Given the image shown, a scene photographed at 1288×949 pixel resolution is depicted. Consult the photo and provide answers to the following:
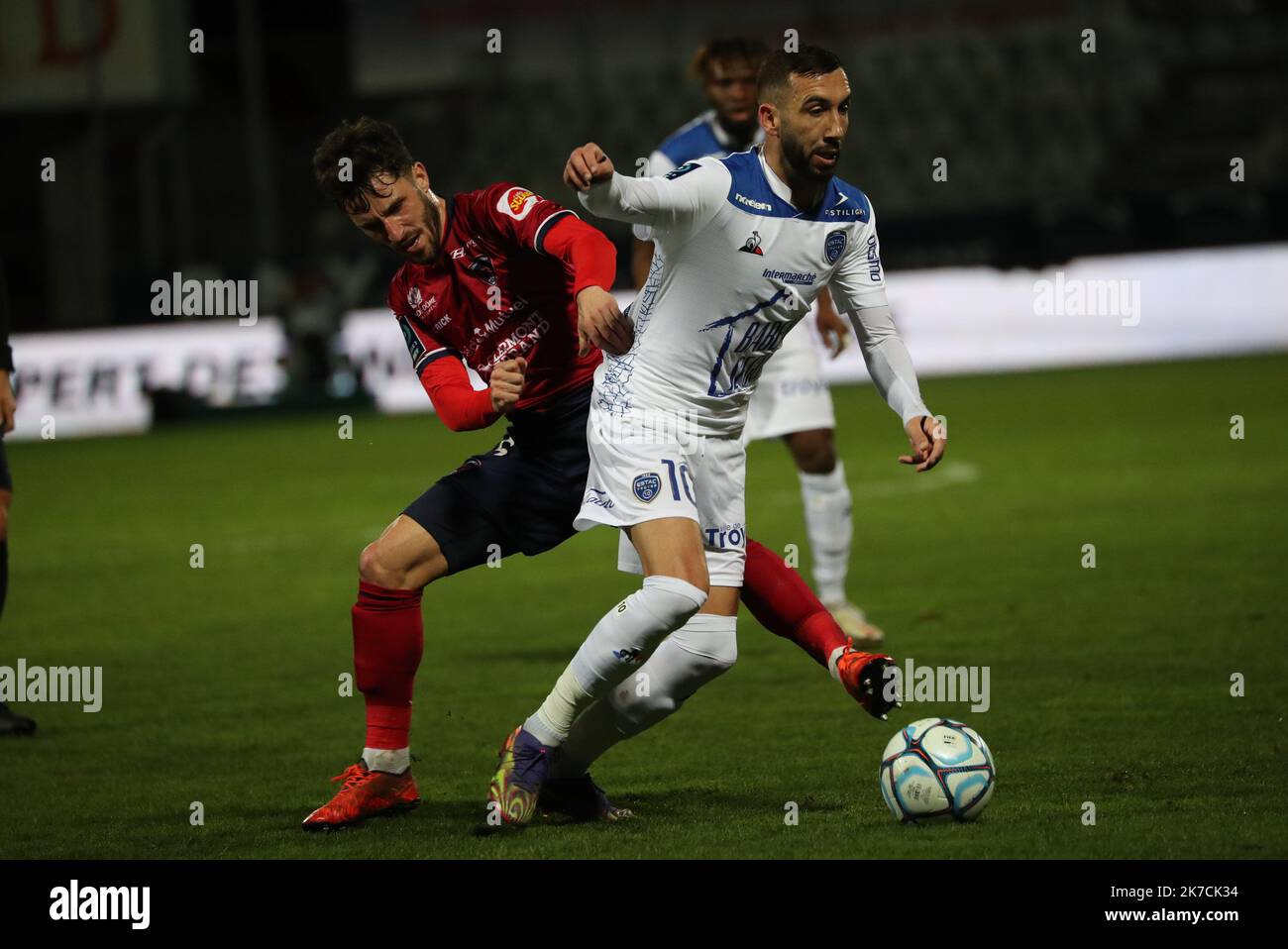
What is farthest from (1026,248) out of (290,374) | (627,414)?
(627,414)

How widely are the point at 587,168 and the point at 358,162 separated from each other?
914mm

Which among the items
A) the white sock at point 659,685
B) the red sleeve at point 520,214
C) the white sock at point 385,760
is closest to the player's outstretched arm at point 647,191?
the red sleeve at point 520,214

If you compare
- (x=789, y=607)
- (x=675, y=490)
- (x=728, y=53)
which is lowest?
(x=789, y=607)

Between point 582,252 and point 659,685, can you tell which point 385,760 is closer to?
→ point 659,685

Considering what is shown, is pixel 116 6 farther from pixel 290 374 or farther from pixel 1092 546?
pixel 1092 546

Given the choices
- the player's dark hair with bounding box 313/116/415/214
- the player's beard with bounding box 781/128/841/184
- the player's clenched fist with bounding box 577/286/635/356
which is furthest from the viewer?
the player's dark hair with bounding box 313/116/415/214

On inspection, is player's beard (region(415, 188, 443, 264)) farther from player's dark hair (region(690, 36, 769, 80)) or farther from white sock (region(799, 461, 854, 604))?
white sock (region(799, 461, 854, 604))

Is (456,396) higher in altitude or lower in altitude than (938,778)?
higher

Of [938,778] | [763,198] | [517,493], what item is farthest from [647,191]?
[938,778]

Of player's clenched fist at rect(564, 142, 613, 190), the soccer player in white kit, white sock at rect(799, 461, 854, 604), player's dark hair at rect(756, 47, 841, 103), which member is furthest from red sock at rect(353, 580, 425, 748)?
white sock at rect(799, 461, 854, 604)

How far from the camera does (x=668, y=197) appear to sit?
14.9ft

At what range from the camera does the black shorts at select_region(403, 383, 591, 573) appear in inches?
201

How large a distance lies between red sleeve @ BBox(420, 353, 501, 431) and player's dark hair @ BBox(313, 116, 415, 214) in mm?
475
